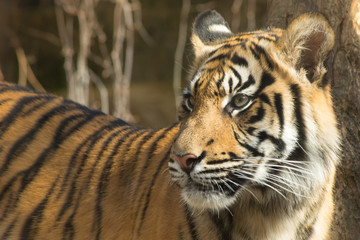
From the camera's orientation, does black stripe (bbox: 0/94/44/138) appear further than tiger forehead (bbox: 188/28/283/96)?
Yes

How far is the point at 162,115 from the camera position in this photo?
6.70 m

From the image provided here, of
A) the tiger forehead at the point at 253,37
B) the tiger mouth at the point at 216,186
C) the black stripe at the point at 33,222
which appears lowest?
the tiger mouth at the point at 216,186

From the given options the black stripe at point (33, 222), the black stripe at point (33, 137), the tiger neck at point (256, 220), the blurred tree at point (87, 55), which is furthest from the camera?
the blurred tree at point (87, 55)

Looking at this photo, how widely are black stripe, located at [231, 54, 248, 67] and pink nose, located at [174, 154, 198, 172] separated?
17.0 inches

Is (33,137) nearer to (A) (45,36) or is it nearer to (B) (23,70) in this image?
(B) (23,70)

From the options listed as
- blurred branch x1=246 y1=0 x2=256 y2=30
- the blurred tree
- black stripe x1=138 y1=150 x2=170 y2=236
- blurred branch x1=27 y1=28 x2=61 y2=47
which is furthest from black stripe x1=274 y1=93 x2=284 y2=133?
blurred branch x1=27 y1=28 x2=61 y2=47

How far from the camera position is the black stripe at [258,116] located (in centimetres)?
215

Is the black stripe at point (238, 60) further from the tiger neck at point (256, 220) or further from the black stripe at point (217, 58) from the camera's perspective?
the tiger neck at point (256, 220)

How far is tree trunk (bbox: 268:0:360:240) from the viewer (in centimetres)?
281

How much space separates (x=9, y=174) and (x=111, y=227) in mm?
644

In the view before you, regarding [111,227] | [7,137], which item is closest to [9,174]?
[7,137]

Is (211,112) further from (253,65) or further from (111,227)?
(111,227)

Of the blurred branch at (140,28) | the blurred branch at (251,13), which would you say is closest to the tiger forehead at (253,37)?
the blurred branch at (140,28)

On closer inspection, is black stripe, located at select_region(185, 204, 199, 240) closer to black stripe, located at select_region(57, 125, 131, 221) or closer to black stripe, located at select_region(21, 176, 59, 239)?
black stripe, located at select_region(57, 125, 131, 221)
